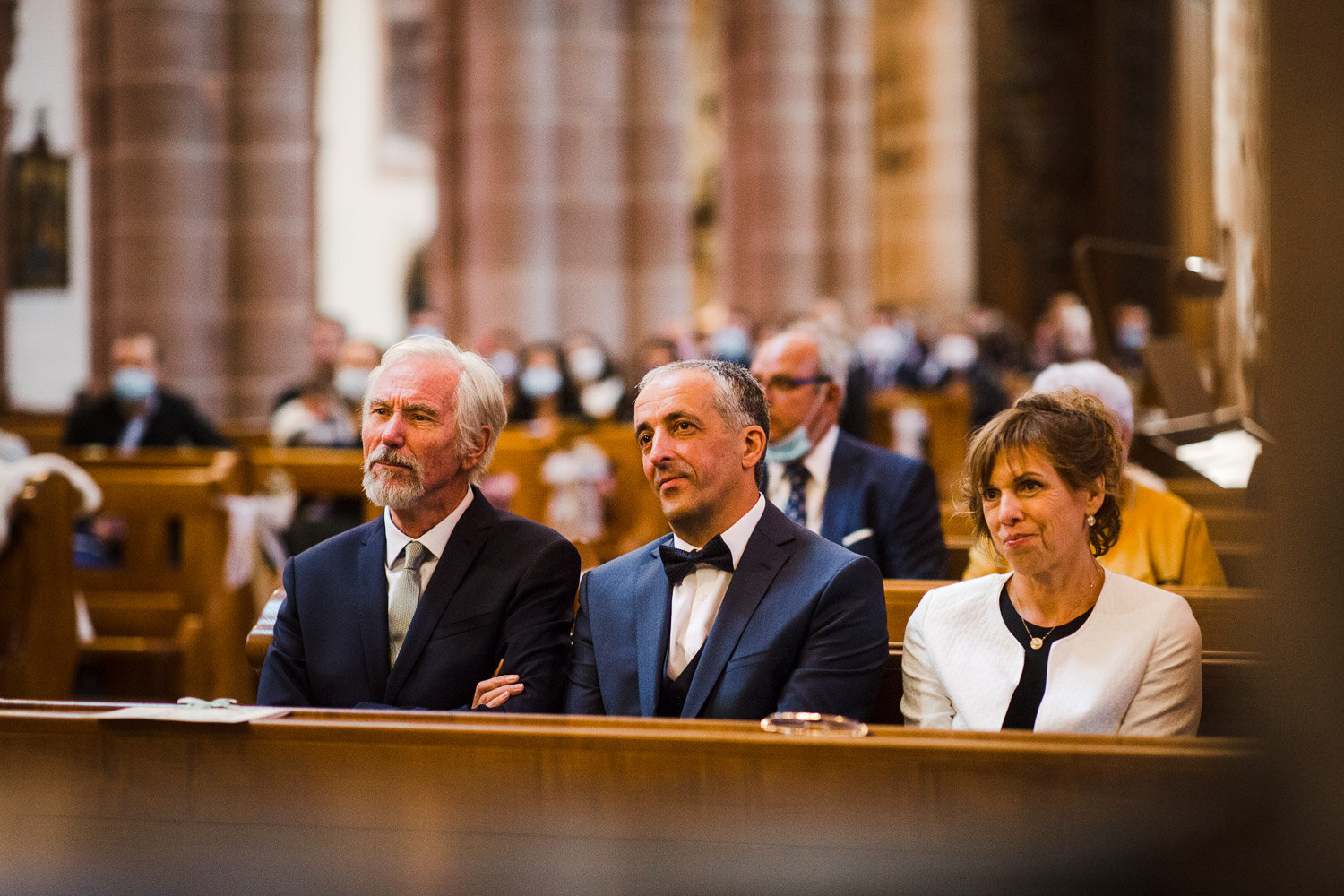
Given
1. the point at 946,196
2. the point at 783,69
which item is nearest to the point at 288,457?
the point at 783,69

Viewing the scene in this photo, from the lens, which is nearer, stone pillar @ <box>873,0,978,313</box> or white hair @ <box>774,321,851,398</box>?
white hair @ <box>774,321,851,398</box>

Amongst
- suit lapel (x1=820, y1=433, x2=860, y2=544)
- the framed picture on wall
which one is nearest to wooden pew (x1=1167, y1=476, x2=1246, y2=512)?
suit lapel (x1=820, y1=433, x2=860, y2=544)

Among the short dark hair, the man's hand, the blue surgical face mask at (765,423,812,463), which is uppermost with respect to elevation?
the short dark hair

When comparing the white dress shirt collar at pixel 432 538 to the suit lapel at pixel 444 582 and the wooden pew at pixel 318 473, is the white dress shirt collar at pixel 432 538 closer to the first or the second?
the suit lapel at pixel 444 582

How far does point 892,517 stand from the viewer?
4.21m

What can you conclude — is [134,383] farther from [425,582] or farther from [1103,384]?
[1103,384]

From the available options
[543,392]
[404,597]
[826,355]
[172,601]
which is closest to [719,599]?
[404,597]

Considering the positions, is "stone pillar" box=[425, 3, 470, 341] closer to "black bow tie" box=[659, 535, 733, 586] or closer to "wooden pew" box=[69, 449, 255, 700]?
"wooden pew" box=[69, 449, 255, 700]

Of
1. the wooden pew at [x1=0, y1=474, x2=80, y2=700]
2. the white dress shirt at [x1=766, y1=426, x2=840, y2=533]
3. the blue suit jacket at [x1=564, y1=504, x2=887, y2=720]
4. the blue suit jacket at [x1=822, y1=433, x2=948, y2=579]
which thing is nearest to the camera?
the blue suit jacket at [x1=564, y1=504, x2=887, y2=720]

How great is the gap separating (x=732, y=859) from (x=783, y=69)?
14795 millimetres

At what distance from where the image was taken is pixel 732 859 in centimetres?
175

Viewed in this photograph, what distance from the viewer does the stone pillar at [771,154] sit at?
15.8 metres

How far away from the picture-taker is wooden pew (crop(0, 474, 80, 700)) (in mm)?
5402

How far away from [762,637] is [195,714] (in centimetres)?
105
